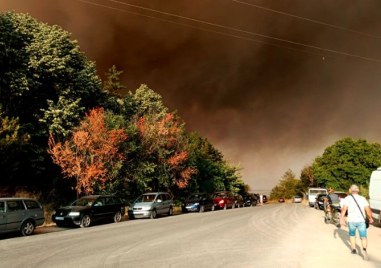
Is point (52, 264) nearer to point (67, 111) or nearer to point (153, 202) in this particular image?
point (153, 202)

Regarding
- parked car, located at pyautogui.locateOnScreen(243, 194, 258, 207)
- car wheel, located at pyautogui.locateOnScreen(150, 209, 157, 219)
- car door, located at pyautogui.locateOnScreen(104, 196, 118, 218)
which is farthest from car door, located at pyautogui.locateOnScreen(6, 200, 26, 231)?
parked car, located at pyautogui.locateOnScreen(243, 194, 258, 207)

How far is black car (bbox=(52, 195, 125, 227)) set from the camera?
2127 cm

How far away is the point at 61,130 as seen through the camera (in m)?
32.3

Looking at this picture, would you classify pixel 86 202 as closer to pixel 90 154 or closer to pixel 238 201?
pixel 90 154

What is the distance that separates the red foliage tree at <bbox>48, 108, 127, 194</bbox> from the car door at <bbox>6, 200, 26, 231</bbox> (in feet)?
33.8

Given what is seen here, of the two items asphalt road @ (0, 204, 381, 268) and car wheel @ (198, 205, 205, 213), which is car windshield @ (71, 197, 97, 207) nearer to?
asphalt road @ (0, 204, 381, 268)

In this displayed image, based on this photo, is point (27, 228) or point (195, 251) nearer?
point (195, 251)

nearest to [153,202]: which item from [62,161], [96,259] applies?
[62,161]

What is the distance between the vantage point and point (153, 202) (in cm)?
2778

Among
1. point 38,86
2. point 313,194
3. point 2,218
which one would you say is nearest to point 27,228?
point 2,218

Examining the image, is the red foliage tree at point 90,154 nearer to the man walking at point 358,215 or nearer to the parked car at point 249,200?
the man walking at point 358,215

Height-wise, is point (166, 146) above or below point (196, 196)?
above

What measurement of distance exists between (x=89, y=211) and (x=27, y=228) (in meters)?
4.49

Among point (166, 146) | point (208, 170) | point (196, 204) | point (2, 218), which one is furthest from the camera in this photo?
point (208, 170)
